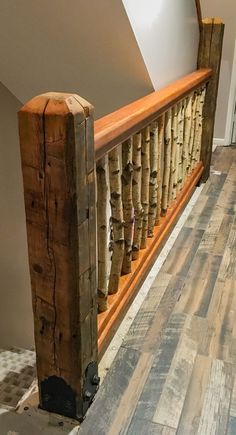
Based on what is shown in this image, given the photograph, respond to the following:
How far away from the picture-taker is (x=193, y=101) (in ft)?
9.08

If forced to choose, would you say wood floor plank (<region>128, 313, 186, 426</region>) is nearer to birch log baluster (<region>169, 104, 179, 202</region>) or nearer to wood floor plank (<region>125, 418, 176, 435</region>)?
wood floor plank (<region>125, 418, 176, 435</region>)

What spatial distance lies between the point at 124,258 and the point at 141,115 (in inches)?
23.5

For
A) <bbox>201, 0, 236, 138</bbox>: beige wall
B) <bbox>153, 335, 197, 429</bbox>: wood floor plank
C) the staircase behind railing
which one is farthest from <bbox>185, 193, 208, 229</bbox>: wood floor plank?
<bbox>201, 0, 236, 138</bbox>: beige wall

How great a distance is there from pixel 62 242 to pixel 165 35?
5.32 feet

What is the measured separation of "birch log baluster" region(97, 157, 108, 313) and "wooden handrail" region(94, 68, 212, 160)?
9 centimetres

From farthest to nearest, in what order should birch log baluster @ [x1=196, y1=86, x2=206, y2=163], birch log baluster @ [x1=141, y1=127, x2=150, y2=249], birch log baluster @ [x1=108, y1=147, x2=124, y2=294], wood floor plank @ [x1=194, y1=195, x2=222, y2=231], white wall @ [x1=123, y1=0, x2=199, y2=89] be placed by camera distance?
birch log baluster @ [x1=196, y1=86, x2=206, y2=163], wood floor plank @ [x1=194, y1=195, x2=222, y2=231], white wall @ [x1=123, y1=0, x2=199, y2=89], birch log baluster @ [x1=141, y1=127, x2=150, y2=249], birch log baluster @ [x1=108, y1=147, x2=124, y2=294]

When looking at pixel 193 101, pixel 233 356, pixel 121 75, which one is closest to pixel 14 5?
pixel 121 75

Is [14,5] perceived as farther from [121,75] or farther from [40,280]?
[40,280]

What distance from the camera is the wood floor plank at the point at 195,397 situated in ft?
4.62

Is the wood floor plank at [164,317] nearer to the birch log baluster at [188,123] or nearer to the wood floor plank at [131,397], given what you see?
the wood floor plank at [131,397]

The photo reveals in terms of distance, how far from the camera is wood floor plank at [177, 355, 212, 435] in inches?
55.4

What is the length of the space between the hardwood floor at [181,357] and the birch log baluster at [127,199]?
259mm

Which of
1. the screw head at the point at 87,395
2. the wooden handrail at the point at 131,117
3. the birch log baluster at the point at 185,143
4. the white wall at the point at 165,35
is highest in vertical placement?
the white wall at the point at 165,35

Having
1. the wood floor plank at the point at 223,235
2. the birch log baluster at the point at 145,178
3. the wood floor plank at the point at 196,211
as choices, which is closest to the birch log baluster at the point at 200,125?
the wood floor plank at the point at 196,211
